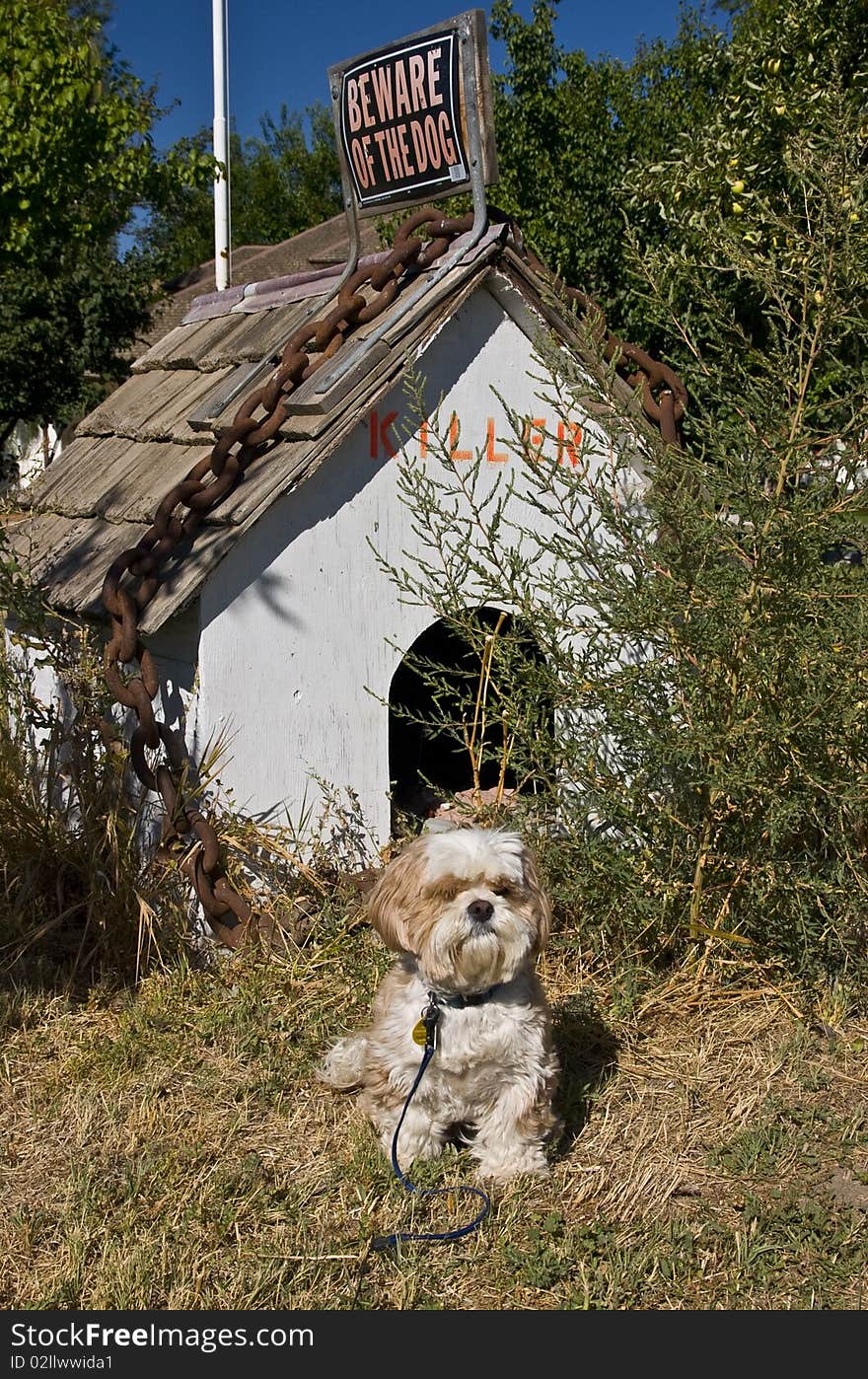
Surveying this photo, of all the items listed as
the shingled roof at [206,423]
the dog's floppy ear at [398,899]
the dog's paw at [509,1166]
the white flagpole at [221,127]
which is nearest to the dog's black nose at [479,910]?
the dog's floppy ear at [398,899]

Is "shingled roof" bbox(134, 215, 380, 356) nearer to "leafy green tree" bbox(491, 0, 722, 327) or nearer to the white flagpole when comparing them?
the white flagpole

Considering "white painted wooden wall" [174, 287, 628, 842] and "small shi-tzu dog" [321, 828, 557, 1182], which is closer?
"small shi-tzu dog" [321, 828, 557, 1182]

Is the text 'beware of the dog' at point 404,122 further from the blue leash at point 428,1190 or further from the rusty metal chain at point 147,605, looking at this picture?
Result: the blue leash at point 428,1190

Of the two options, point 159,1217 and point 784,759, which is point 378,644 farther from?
point 159,1217

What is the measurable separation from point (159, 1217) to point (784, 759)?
243cm

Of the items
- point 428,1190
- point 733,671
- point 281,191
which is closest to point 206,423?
point 733,671

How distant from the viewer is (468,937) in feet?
10.3

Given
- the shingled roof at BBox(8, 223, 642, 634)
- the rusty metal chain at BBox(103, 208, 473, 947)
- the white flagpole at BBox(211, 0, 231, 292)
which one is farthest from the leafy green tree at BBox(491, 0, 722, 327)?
the rusty metal chain at BBox(103, 208, 473, 947)

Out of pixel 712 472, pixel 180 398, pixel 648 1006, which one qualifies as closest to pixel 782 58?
pixel 180 398

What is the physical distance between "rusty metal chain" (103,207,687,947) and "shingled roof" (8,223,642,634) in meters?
0.07

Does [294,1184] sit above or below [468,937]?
below

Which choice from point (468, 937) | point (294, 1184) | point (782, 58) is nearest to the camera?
point (468, 937)

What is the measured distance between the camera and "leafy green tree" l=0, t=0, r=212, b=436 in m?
13.9

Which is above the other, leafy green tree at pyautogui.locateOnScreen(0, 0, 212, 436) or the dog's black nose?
leafy green tree at pyautogui.locateOnScreen(0, 0, 212, 436)
